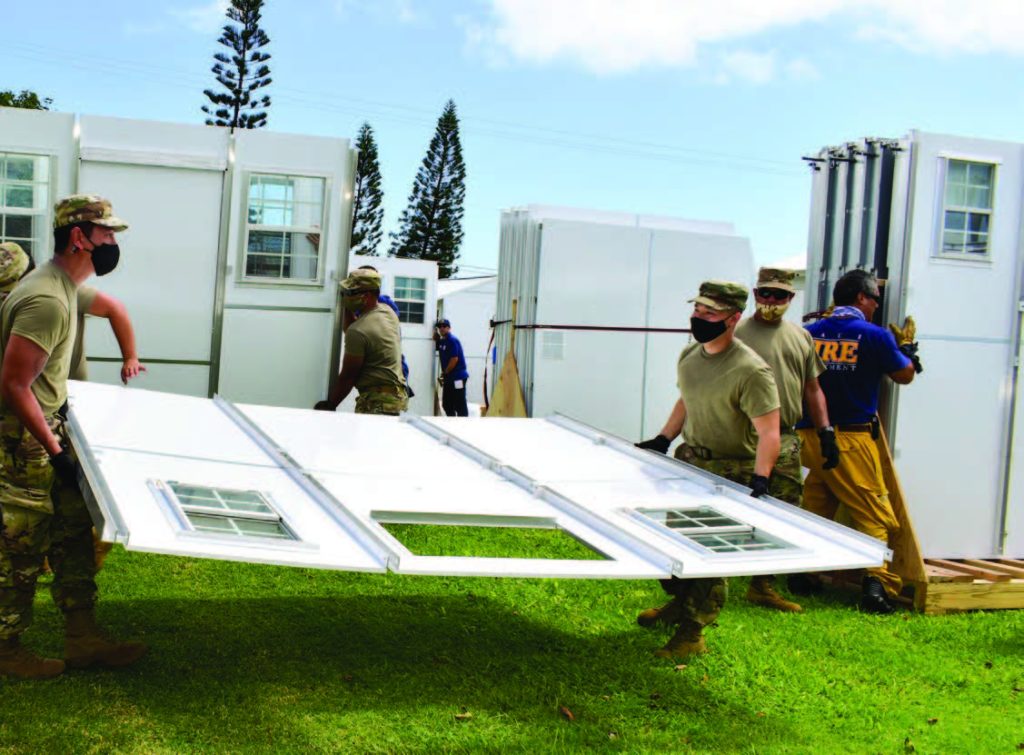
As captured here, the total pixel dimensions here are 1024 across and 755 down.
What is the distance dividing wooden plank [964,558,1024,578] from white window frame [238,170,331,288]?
17.6 ft

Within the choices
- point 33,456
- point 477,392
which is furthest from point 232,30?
point 33,456

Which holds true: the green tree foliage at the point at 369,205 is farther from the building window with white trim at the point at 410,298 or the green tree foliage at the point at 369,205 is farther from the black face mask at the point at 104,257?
the black face mask at the point at 104,257

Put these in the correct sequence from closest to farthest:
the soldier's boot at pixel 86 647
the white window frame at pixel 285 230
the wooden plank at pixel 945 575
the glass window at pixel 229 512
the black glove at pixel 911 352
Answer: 1. the glass window at pixel 229 512
2. the soldier's boot at pixel 86 647
3. the wooden plank at pixel 945 575
4. the black glove at pixel 911 352
5. the white window frame at pixel 285 230

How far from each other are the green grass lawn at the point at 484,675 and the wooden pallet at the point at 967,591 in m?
0.14

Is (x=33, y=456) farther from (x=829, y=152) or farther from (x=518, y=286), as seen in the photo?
(x=518, y=286)

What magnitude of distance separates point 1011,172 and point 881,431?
7.27ft

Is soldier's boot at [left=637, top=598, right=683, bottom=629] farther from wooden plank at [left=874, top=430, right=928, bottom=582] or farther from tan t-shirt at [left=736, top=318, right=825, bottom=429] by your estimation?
wooden plank at [left=874, top=430, right=928, bottom=582]

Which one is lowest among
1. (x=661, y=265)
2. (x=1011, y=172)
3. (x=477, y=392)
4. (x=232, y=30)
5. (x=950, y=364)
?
(x=477, y=392)

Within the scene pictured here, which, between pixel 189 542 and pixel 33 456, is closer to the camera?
pixel 189 542

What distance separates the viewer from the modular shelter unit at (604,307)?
34.3 ft

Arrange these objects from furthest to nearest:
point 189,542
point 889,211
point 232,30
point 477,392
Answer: point 232,30 < point 477,392 < point 889,211 < point 189,542

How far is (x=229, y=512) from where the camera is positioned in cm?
405

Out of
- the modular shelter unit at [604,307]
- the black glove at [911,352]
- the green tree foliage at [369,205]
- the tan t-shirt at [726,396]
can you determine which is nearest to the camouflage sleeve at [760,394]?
the tan t-shirt at [726,396]

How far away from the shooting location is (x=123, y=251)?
8.41 metres
